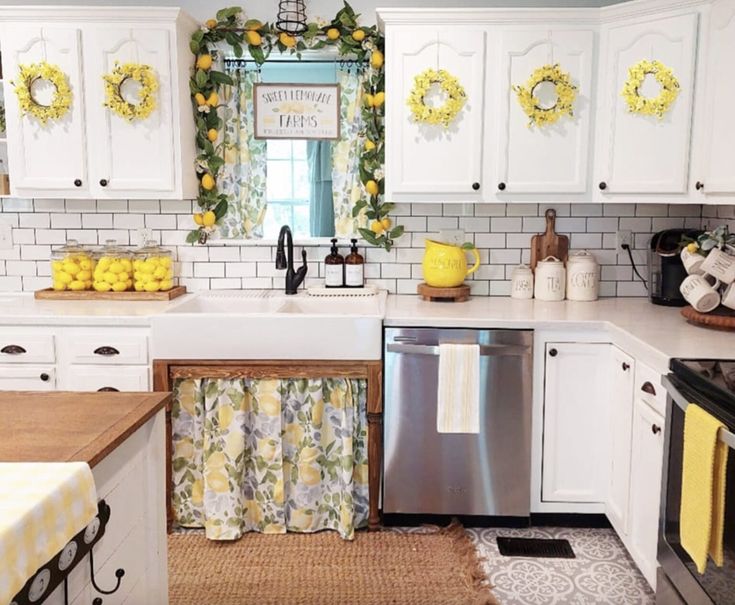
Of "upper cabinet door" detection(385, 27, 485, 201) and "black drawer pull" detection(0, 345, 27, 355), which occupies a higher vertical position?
"upper cabinet door" detection(385, 27, 485, 201)

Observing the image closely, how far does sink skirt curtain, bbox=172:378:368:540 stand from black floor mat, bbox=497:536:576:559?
60 cm

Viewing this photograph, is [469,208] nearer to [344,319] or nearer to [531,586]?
[344,319]

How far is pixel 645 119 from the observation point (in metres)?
3.00

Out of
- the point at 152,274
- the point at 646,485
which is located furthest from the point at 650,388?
the point at 152,274

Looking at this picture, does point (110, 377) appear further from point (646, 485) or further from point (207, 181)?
point (646, 485)

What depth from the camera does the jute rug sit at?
254 centimetres

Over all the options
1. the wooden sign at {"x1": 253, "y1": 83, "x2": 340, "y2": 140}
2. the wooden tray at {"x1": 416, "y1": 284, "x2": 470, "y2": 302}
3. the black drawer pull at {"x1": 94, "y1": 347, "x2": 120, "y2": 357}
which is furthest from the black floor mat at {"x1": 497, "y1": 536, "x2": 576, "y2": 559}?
the wooden sign at {"x1": 253, "y1": 83, "x2": 340, "y2": 140}

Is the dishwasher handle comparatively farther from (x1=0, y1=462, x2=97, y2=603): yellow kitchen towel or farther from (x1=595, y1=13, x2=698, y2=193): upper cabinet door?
(x1=0, y1=462, x2=97, y2=603): yellow kitchen towel

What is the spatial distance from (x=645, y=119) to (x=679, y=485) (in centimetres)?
166

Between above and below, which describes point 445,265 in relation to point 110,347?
above

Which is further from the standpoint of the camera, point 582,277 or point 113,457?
point 582,277

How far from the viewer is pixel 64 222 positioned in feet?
11.6

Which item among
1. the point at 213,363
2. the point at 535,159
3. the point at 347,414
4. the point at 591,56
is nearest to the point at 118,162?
the point at 213,363

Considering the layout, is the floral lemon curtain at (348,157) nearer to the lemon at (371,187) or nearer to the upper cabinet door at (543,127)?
the lemon at (371,187)
